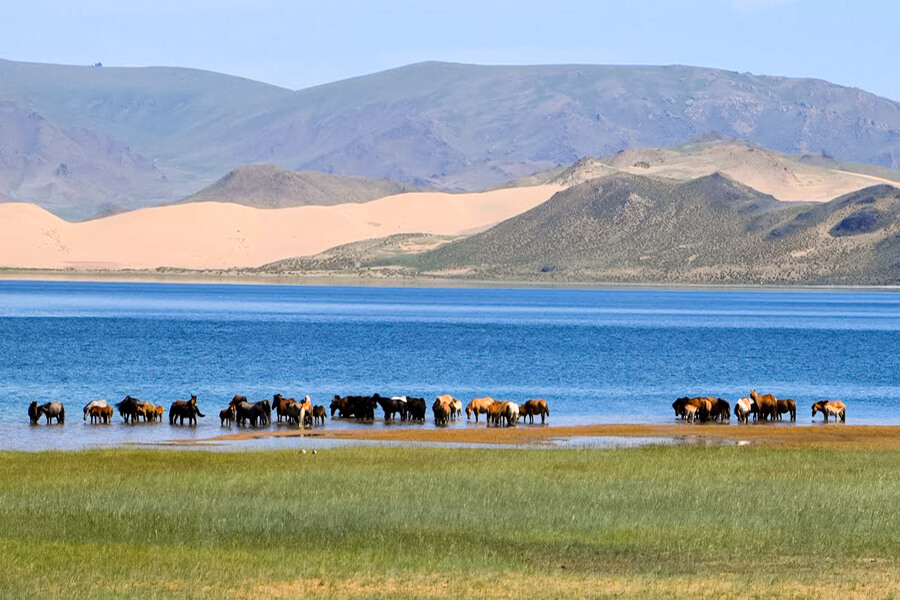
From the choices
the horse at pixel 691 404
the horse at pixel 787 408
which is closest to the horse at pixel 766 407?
the horse at pixel 787 408

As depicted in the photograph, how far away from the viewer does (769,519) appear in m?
26.1

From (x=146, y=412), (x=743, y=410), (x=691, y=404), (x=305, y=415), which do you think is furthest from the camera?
(x=691, y=404)

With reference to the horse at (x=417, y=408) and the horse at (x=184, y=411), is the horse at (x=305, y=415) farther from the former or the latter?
the horse at (x=417, y=408)

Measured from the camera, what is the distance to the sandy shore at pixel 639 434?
43.0m

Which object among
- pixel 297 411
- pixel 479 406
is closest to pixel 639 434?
pixel 479 406

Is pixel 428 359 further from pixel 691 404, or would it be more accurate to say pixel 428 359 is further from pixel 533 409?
pixel 533 409

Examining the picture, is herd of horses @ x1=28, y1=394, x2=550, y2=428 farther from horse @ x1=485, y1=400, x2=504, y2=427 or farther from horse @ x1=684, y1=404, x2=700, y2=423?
horse @ x1=684, y1=404, x2=700, y2=423

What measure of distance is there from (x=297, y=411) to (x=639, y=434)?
1043cm

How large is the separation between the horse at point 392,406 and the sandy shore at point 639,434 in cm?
327

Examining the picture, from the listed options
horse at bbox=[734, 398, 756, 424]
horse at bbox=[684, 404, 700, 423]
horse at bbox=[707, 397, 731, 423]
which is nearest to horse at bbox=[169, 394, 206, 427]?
horse at bbox=[684, 404, 700, 423]

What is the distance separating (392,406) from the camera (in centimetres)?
5150

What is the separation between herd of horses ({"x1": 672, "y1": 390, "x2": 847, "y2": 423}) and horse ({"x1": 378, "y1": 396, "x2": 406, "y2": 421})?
9.03 metres

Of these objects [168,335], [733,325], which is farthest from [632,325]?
[168,335]

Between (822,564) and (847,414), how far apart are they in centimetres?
3452
